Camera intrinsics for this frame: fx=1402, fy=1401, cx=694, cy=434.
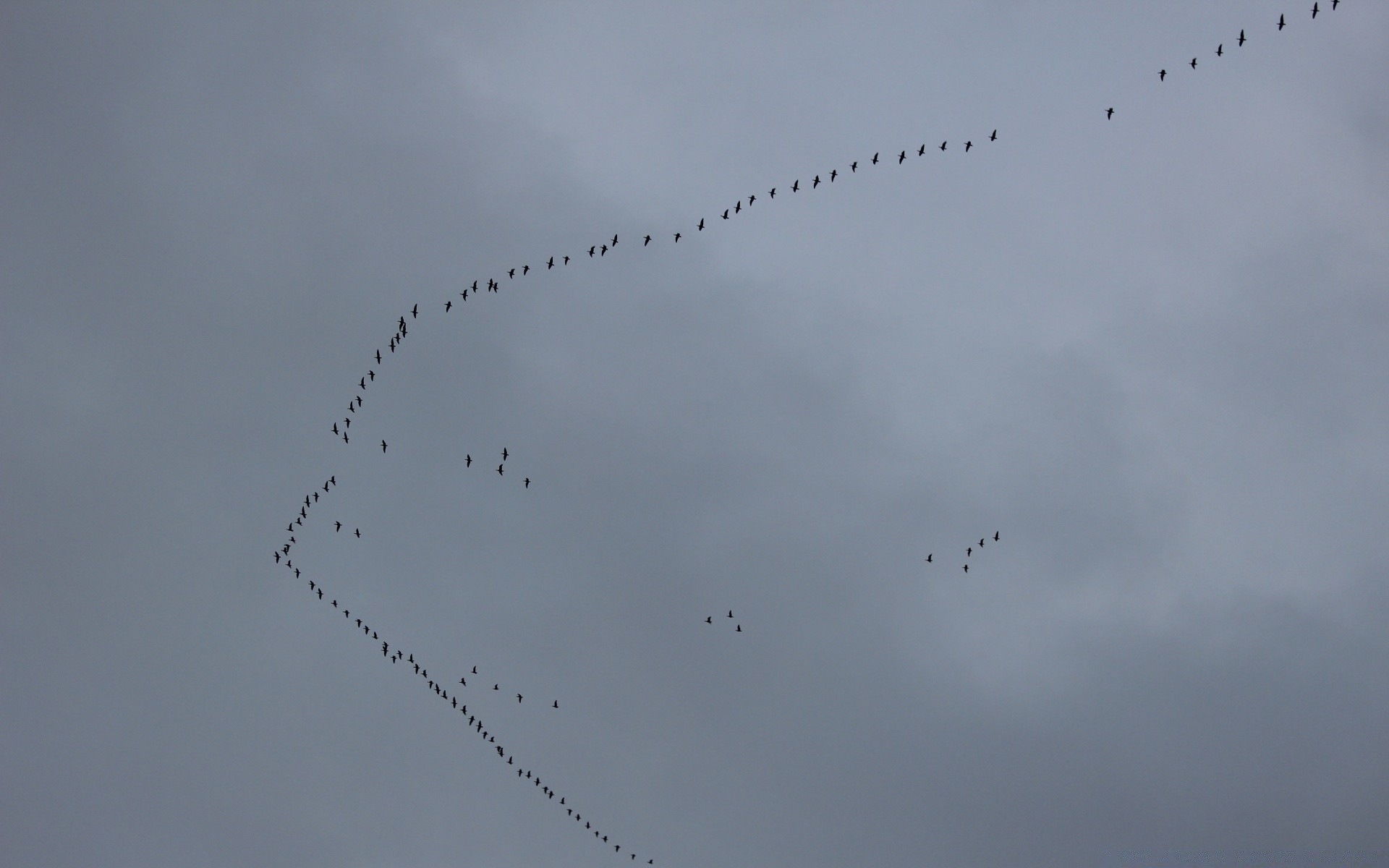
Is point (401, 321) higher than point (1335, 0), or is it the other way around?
point (1335, 0)

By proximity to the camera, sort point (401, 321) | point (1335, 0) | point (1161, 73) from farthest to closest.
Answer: point (401, 321) < point (1161, 73) < point (1335, 0)

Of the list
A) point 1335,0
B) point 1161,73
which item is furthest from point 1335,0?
point 1161,73

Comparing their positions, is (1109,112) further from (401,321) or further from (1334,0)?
(401,321)

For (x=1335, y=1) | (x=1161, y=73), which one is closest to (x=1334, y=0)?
(x=1335, y=1)

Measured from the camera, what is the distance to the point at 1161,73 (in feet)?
287

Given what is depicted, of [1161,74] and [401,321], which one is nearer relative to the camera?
[1161,74]

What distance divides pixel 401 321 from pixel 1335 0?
69367 millimetres

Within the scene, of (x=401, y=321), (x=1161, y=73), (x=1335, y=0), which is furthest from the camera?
(x=401, y=321)

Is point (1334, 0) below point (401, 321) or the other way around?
the other way around

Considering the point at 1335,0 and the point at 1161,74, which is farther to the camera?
the point at 1161,74

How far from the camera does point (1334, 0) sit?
8144 cm

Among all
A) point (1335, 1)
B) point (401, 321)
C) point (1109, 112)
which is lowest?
point (401, 321)

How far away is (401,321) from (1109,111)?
2189 inches

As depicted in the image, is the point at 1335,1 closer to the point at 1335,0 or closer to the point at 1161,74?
the point at 1335,0
